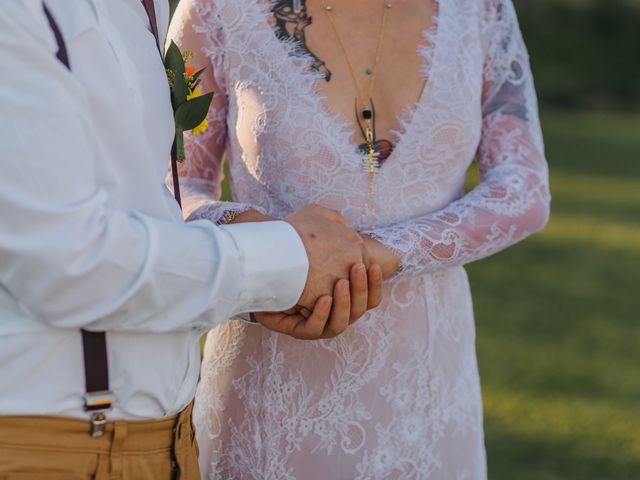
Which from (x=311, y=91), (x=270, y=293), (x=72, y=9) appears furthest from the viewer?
(x=311, y=91)

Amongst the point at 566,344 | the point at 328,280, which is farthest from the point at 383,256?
the point at 566,344

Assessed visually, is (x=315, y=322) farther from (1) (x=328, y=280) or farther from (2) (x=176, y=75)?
(2) (x=176, y=75)

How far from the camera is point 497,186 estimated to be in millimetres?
2650

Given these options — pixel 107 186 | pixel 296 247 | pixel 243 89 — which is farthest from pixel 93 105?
pixel 243 89

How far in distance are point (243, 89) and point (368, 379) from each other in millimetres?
784

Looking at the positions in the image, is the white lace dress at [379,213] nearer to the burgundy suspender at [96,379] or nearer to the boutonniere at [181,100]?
the boutonniere at [181,100]

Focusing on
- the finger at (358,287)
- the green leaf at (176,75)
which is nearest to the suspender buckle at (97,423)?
the finger at (358,287)

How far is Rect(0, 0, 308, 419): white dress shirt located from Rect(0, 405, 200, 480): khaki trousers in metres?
0.03

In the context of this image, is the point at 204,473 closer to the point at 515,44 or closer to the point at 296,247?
the point at 296,247

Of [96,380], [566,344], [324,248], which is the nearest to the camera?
[96,380]

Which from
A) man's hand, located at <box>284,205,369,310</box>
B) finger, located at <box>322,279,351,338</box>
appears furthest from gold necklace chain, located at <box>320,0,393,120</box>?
finger, located at <box>322,279,351,338</box>

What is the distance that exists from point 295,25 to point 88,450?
1203mm

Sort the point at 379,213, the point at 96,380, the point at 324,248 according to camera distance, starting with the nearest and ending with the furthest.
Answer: the point at 96,380
the point at 324,248
the point at 379,213

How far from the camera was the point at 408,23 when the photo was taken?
2.73 m
